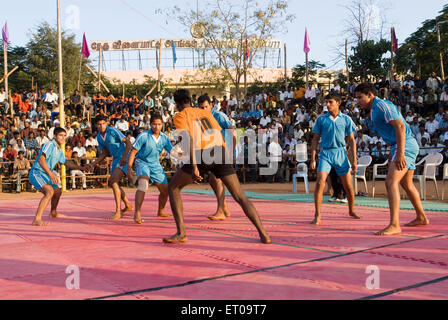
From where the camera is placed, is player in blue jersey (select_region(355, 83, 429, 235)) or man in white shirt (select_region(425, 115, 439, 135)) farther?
man in white shirt (select_region(425, 115, 439, 135))

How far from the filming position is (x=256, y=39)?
82.8ft

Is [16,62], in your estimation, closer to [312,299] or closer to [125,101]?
[125,101]

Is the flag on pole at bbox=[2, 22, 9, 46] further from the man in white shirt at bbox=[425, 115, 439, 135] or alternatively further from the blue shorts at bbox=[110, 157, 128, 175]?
the man in white shirt at bbox=[425, 115, 439, 135]

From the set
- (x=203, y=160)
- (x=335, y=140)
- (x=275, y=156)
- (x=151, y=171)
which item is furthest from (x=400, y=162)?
(x=275, y=156)

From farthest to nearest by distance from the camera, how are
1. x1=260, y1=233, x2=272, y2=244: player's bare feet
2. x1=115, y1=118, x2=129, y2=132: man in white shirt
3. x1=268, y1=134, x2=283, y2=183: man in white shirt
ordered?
1. x1=115, y1=118, x2=129, y2=132: man in white shirt
2. x1=268, y1=134, x2=283, y2=183: man in white shirt
3. x1=260, y1=233, x2=272, y2=244: player's bare feet

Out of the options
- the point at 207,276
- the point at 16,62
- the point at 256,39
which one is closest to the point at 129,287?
the point at 207,276

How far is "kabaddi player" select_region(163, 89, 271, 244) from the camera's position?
526cm

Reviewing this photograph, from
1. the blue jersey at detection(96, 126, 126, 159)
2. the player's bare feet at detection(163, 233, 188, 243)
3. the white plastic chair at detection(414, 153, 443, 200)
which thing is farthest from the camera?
the white plastic chair at detection(414, 153, 443, 200)

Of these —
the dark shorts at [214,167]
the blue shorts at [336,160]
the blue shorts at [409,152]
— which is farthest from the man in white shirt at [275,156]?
the dark shorts at [214,167]

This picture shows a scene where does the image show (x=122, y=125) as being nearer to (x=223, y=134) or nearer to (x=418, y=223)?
(x=223, y=134)

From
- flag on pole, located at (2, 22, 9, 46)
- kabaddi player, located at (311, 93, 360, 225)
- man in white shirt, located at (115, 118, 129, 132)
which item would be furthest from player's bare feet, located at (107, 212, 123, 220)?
flag on pole, located at (2, 22, 9, 46)

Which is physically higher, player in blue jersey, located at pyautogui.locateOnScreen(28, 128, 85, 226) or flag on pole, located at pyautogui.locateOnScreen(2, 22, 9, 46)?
flag on pole, located at pyautogui.locateOnScreen(2, 22, 9, 46)

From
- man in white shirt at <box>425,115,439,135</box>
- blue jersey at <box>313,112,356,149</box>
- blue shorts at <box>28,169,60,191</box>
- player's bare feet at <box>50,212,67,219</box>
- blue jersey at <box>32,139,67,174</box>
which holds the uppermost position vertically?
man in white shirt at <box>425,115,439,135</box>

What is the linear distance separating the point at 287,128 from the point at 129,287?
653 inches
